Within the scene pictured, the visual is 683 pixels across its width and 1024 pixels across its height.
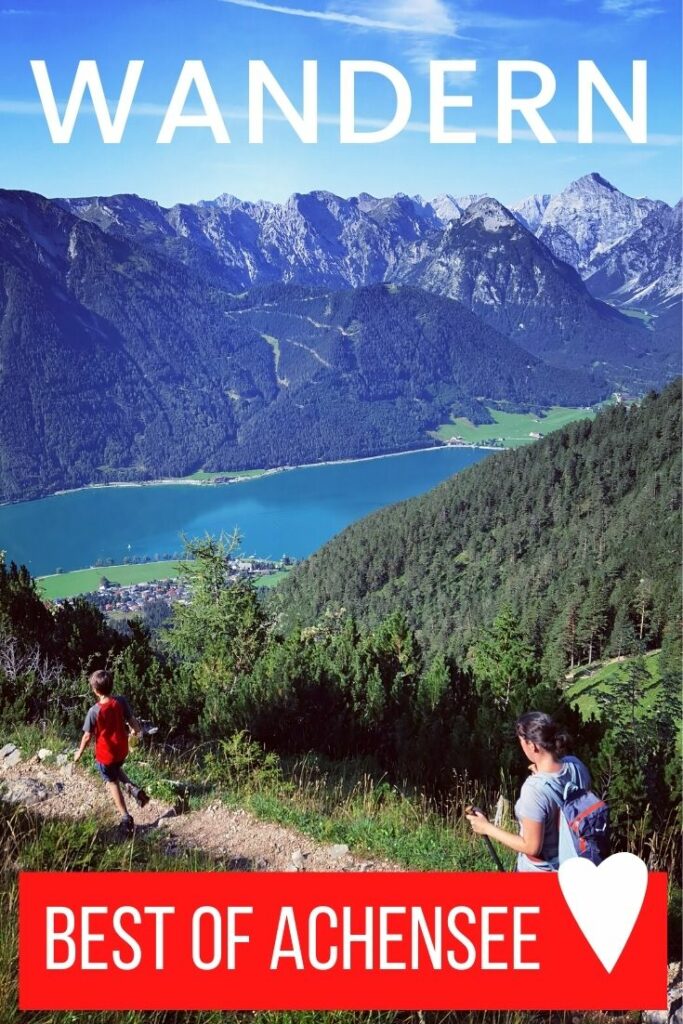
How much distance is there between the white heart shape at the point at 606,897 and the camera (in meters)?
3.96

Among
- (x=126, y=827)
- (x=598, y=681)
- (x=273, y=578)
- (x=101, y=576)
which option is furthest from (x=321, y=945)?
(x=101, y=576)

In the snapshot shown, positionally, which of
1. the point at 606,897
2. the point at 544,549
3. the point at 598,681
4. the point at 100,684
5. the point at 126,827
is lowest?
the point at 598,681

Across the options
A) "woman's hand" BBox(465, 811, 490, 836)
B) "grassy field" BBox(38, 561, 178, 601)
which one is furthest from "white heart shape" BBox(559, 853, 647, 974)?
"grassy field" BBox(38, 561, 178, 601)

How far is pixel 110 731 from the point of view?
21.6ft

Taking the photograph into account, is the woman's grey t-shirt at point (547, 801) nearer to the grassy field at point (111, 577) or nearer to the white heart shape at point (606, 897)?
the white heart shape at point (606, 897)

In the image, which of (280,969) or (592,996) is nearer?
(280,969)

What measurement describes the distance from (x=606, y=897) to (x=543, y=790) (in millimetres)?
655

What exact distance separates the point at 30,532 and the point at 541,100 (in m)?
194

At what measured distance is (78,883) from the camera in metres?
4.18

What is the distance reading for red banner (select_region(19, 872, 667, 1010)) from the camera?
3686mm

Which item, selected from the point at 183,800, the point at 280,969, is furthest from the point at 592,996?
the point at 183,800

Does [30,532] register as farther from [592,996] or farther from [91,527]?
[592,996]

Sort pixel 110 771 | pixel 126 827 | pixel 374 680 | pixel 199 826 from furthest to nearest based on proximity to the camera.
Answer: pixel 374 680 → pixel 199 826 → pixel 110 771 → pixel 126 827

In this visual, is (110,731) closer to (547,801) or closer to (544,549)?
(547,801)
